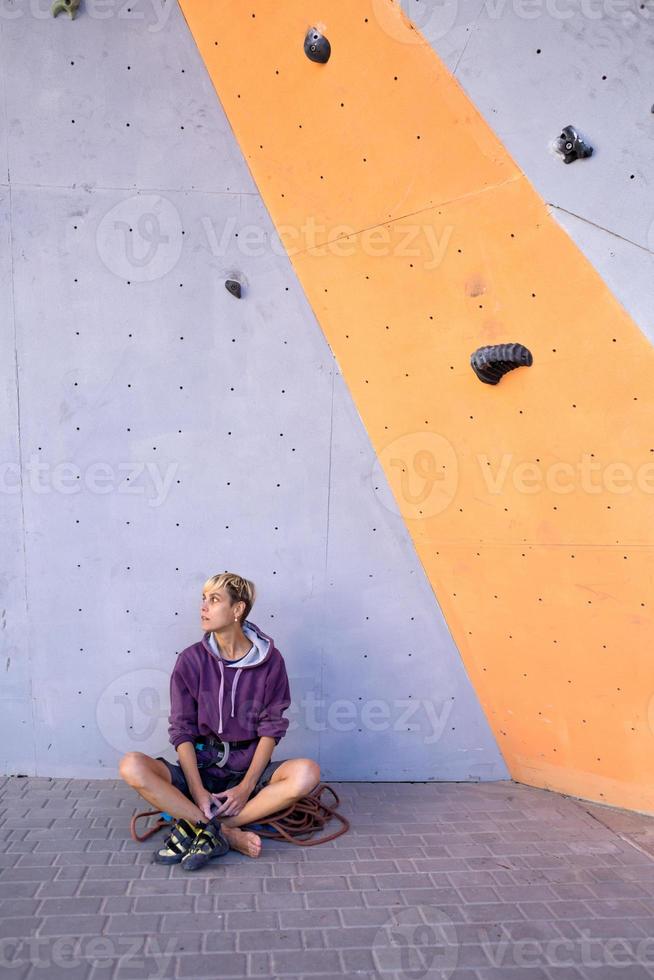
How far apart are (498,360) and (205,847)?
Result: 1.93 meters

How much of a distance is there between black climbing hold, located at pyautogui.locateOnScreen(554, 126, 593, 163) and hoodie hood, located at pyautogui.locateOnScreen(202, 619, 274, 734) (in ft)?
6.57

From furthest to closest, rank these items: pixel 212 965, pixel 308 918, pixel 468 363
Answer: pixel 468 363 < pixel 308 918 < pixel 212 965

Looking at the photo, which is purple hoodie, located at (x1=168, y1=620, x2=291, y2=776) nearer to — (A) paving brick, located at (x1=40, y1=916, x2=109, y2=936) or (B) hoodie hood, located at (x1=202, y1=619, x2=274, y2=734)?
(B) hoodie hood, located at (x1=202, y1=619, x2=274, y2=734)

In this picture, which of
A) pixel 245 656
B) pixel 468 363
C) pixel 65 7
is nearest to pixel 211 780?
pixel 245 656

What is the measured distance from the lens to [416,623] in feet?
10.9

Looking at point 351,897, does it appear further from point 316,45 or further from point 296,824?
point 316,45

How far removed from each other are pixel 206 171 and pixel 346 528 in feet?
4.88

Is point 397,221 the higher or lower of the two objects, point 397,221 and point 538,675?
the higher

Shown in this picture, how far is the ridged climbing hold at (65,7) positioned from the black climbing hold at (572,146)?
1.84 m

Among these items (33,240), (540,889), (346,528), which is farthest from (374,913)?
(33,240)

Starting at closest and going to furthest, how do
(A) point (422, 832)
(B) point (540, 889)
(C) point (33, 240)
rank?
(B) point (540, 889)
(A) point (422, 832)
(C) point (33, 240)

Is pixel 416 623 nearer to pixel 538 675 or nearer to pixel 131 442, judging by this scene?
pixel 538 675

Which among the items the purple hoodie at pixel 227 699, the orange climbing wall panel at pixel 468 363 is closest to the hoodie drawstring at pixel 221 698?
the purple hoodie at pixel 227 699

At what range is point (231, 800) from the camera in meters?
2.74
